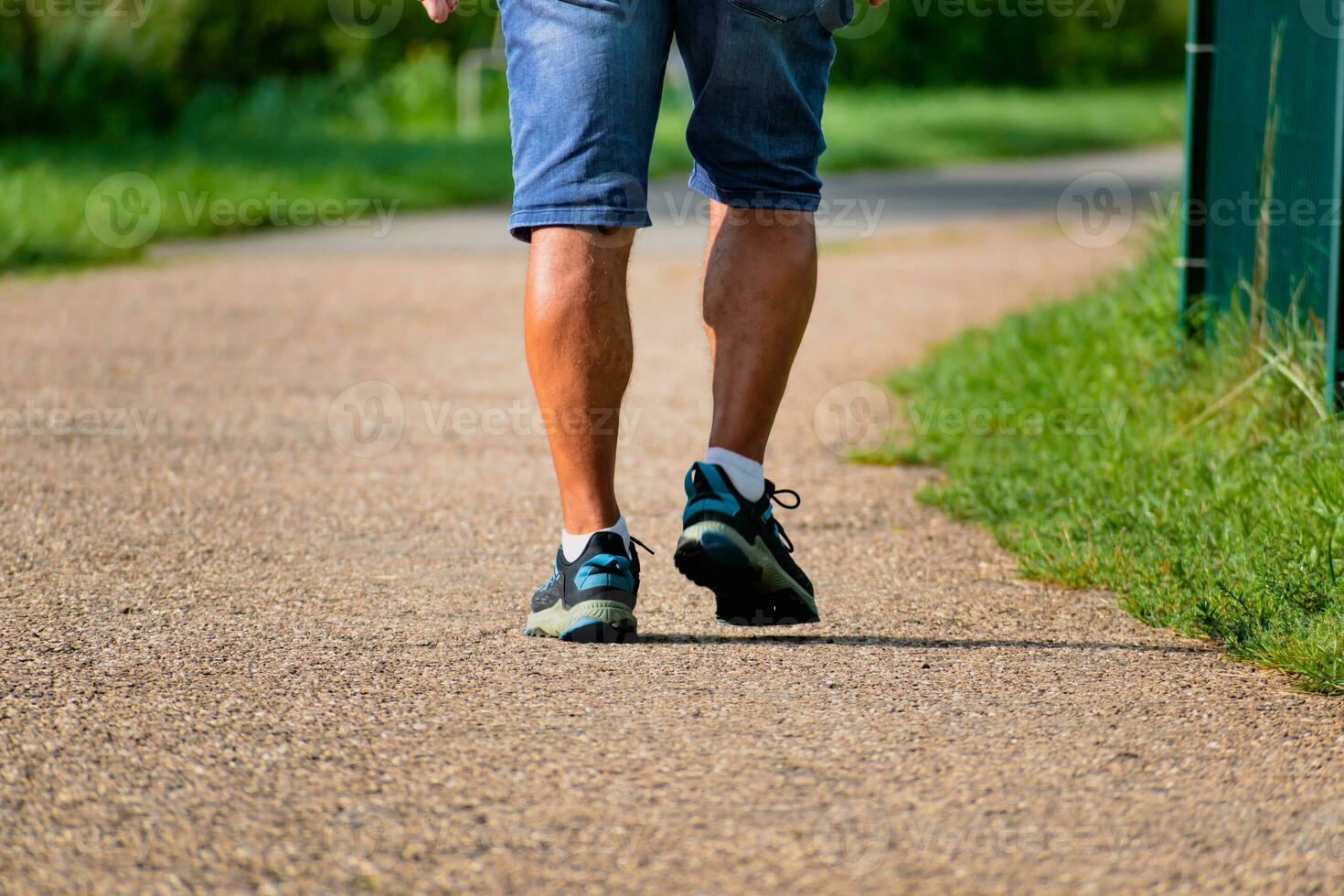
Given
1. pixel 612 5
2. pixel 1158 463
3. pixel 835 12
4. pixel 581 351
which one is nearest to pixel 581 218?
pixel 581 351

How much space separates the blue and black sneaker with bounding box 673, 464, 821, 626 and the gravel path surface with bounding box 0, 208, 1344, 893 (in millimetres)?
60

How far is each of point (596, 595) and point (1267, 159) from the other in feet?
8.23

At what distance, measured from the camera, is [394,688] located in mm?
2471

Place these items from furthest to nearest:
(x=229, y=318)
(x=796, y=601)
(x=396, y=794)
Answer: (x=229, y=318) → (x=796, y=601) → (x=396, y=794)

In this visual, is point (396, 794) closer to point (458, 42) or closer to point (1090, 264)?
point (1090, 264)

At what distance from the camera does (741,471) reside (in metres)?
2.77

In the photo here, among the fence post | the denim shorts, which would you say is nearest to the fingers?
the denim shorts

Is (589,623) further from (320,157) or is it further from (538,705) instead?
(320,157)

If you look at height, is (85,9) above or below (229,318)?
above

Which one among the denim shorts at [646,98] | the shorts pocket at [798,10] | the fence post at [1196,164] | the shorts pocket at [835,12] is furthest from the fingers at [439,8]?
the fence post at [1196,164]

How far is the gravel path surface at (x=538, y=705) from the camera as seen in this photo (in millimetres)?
1873

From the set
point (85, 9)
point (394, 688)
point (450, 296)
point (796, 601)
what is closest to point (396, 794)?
point (394, 688)

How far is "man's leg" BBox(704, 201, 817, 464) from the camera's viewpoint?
2.80m

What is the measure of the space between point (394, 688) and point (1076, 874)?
41.9 inches
